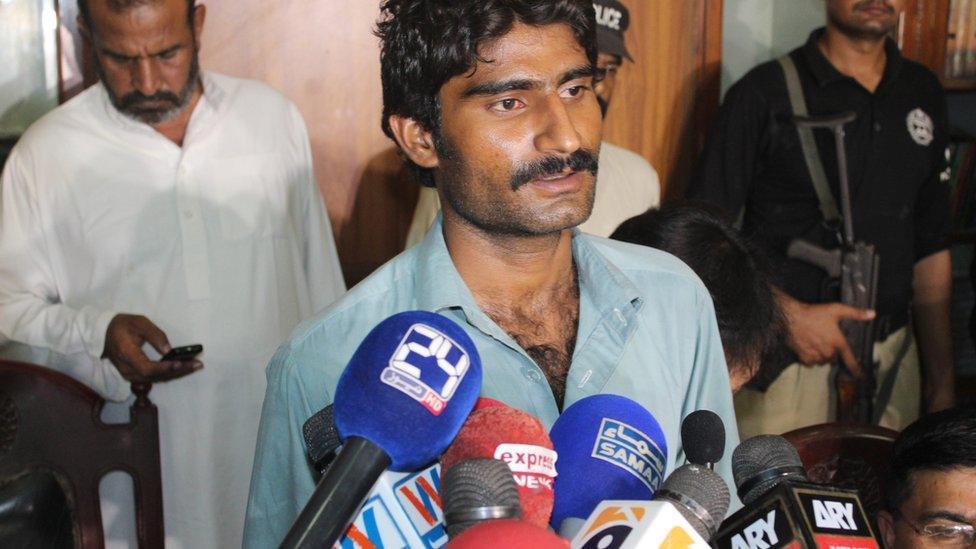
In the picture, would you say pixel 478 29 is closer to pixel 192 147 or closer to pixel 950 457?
pixel 950 457

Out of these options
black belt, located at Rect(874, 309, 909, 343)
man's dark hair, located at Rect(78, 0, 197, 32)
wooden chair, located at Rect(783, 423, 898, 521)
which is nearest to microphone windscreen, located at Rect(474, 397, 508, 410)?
wooden chair, located at Rect(783, 423, 898, 521)

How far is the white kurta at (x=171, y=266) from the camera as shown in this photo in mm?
2266

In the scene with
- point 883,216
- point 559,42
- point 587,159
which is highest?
point 559,42

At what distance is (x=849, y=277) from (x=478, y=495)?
2.08 metres

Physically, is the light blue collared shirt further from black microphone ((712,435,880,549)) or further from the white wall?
the white wall

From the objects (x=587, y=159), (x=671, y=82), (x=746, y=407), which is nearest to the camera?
(x=587, y=159)

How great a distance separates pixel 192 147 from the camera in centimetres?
240

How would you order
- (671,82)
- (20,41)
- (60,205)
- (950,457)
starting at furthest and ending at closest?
1. (671,82)
2. (20,41)
3. (60,205)
4. (950,457)

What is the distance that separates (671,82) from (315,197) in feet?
3.93

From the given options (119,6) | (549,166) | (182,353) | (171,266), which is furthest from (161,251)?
(549,166)

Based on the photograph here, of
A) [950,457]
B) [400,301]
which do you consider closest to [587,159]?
[400,301]

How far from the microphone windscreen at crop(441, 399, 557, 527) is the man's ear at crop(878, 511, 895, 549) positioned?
92 centimetres

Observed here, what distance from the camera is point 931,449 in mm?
1570

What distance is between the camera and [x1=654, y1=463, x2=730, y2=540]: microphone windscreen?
29.4 inches
